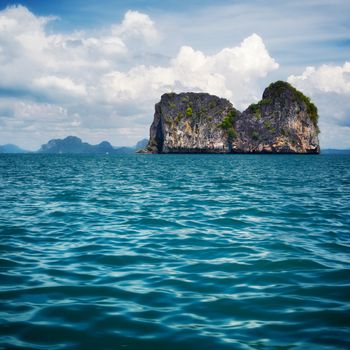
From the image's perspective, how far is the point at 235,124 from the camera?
173875mm

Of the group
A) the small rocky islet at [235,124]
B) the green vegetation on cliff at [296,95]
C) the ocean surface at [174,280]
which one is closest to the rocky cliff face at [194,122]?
the small rocky islet at [235,124]

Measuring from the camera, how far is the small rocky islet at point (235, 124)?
→ 527 ft

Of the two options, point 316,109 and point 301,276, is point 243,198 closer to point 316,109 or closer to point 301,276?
point 301,276

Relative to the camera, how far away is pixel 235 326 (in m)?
5.96

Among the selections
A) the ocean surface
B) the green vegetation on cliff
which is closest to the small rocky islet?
the green vegetation on cliff

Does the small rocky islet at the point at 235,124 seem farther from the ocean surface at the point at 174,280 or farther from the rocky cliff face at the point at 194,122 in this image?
the ocean surface at the point at 174,280

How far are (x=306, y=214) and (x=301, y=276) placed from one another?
8.85m

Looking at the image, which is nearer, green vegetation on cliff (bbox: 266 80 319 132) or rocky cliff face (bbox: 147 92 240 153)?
green vegetation on cliff (bbox: 266 80 319 132)

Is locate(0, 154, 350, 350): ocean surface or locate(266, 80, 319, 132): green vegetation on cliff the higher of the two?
locate(266, 80, 319, 132): green vegetation on cliff

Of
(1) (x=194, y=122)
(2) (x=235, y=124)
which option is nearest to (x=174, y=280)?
(2) (x=235, y=124)

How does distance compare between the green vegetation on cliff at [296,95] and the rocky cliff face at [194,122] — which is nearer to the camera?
the green vegetation on cliff at [296,95]

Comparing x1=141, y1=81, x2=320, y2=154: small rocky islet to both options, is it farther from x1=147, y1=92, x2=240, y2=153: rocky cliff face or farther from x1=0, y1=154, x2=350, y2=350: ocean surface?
x1=0, y1=154, x2=350, y2=350: ocean surface

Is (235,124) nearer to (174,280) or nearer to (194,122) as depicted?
(194,122)

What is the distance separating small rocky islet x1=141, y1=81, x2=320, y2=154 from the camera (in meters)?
160
